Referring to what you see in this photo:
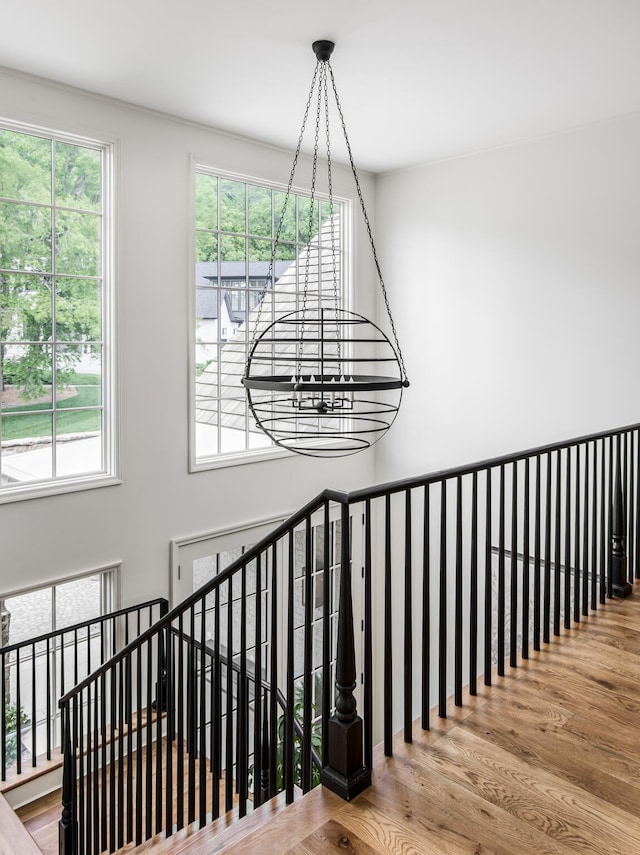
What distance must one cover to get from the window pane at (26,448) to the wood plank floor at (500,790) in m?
2.39

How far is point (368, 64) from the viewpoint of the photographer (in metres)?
3.74

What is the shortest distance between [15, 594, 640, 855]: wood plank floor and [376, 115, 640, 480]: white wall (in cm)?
272

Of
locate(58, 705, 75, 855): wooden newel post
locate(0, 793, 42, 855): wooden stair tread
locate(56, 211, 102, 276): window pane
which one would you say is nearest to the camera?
locate(58, 705, 75, 855): wooden newel post

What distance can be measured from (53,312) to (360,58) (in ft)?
7.86

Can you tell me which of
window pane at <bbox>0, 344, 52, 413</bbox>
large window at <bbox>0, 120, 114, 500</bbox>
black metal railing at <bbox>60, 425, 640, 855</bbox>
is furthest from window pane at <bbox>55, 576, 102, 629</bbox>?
window pane at <bbox>0, 344, 52, 413</bbox>

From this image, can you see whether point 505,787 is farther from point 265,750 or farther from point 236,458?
point 236,458

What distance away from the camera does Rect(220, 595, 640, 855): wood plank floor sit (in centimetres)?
178

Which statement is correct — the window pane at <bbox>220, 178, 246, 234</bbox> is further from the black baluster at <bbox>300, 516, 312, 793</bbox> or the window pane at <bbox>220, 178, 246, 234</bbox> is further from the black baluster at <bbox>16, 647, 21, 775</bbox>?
the black baluster at <bbox>300, 516, 312, 793</bbox>

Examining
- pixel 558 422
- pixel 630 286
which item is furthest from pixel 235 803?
pixel 630 286

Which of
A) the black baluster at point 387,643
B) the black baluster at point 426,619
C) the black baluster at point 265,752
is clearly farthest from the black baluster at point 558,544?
the black baluster at point 265,752

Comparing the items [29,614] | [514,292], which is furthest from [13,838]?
[514,292]

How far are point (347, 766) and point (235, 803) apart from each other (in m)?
2.03

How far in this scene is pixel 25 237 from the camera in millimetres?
4117

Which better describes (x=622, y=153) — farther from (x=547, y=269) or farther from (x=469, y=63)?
(x=469, y=63)
